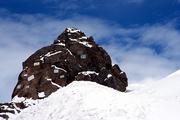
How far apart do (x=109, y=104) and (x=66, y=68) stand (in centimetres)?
8100

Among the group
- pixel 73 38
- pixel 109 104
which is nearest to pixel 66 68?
pixel 73 38

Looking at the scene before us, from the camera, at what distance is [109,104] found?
22.2m

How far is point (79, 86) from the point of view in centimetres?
2484

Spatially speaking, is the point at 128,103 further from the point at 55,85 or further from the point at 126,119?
the point at 55,85

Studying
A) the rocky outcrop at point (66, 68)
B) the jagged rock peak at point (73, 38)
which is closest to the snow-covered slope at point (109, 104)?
the rocky outcrop at point (66, 68)

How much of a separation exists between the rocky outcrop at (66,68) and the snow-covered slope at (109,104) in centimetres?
7024

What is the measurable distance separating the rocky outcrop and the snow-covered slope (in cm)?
7024

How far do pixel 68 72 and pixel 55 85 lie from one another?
5543 mm

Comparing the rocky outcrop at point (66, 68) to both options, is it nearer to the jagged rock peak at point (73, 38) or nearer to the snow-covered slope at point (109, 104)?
the jagged rock peak at point (73, 38)

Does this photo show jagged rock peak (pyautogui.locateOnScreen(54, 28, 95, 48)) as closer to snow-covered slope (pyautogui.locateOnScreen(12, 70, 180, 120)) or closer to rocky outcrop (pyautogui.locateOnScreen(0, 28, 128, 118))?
rocky outcrop (pyautogui.locateOnScreen(0, 28, 128, 118))

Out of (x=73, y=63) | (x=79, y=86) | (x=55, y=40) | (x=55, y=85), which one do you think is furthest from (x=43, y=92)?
(x=79, y=86)

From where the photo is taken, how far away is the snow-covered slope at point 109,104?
21203mm

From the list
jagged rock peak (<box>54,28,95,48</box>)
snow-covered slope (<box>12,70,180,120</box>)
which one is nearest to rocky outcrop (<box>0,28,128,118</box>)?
jagged rock peak (<box>54,28,95,48</box>)

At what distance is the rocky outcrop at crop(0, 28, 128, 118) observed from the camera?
3890 inches
